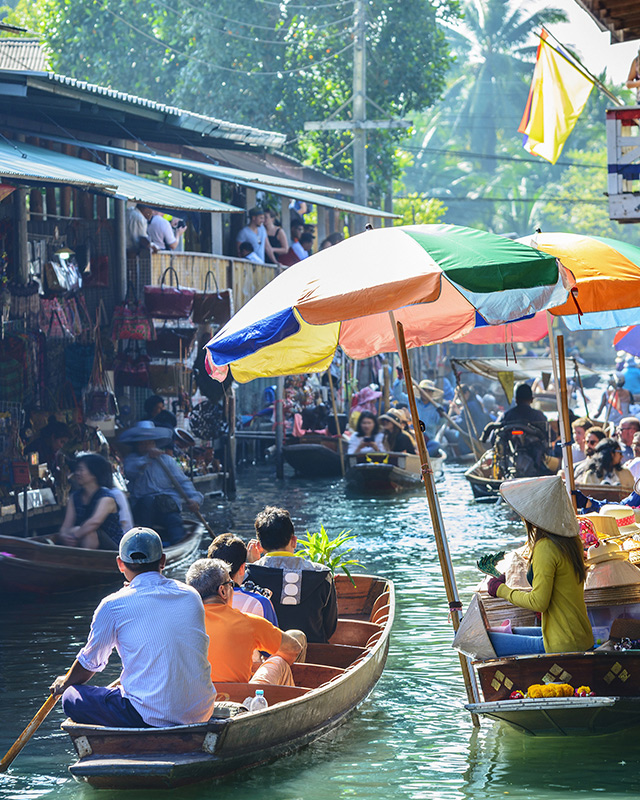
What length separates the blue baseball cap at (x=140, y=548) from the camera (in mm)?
5551

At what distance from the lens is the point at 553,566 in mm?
6340

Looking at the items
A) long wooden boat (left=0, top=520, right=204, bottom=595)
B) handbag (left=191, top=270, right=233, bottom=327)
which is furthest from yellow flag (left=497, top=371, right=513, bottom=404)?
long wooden boat (left=0, top=520, right=204, bottom=595)

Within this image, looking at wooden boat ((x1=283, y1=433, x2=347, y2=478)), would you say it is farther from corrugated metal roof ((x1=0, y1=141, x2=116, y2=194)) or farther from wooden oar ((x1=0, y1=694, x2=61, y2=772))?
wooden oar ((x1=0, y1=694, x2=61, y2=772))

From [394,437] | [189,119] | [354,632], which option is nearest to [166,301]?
[189,119]

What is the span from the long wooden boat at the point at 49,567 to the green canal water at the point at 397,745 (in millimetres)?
212

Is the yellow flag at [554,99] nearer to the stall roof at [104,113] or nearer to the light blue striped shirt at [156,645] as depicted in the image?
the stall roof at [104,113]

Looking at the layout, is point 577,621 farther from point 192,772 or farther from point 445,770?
point 192,772

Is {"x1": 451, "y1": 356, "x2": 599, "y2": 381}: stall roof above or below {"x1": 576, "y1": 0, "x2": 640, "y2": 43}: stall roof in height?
below

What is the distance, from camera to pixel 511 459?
1611 centimetres

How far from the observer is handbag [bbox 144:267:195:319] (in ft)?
52.0

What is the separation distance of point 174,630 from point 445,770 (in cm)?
212

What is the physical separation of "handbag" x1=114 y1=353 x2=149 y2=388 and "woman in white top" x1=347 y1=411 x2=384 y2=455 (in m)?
5.31

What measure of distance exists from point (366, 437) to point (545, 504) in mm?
14127

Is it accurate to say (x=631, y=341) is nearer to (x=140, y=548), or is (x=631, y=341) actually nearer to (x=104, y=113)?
(x=140, y=548)
